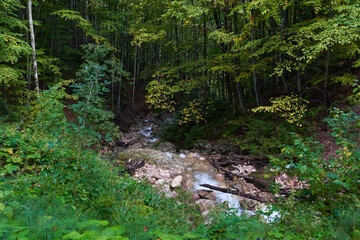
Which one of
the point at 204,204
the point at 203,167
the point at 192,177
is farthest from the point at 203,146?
the point at 204,204

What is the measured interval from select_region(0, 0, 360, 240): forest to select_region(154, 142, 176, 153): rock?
0.06 meters

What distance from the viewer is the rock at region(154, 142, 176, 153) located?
11407 mm

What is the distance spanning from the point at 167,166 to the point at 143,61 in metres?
21.4

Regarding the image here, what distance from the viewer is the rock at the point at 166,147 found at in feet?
37.4

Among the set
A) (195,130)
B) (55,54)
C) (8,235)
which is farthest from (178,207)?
(55,54)

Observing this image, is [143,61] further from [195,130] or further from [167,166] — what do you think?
[167,166]

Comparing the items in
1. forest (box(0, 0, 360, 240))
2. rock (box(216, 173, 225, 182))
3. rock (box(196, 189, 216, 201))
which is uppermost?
forest (box(0, 0, 360, 240))

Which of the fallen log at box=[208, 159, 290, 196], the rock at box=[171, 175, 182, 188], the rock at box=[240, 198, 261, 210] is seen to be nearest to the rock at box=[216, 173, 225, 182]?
the fallen log at box=[208, 159, 290, 196]

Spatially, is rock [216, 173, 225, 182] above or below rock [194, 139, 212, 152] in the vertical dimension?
below

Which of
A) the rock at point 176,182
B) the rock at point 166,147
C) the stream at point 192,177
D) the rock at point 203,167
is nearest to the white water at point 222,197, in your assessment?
the stream at point 192,177

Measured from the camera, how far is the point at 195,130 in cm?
1162

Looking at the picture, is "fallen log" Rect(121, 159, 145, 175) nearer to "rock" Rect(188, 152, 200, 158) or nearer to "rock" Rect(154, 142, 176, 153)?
"rock" Rect(188, 152, 200, 158)

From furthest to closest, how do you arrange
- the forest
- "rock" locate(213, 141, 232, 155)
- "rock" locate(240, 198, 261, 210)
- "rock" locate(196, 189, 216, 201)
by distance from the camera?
"rock" locate(213, 141, 232, 155), "rock" locate(196, 189, 216, 201), "rock" locate(240, 198, 261, 210), the forest

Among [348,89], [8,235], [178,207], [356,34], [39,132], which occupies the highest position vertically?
[356,34]
